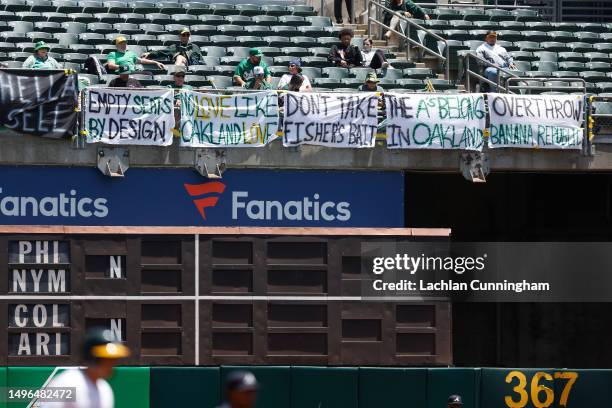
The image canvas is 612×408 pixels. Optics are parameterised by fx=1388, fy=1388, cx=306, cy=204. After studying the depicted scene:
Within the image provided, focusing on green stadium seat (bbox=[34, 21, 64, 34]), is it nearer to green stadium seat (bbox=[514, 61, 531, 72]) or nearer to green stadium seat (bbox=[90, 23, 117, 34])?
green stadium seat (bbox=[90, 23, 117, 34])

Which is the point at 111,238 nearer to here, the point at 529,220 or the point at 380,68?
the point at 380,68

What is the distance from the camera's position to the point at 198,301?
1575 centimetres

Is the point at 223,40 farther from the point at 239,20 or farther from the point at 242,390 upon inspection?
the point at 242,390

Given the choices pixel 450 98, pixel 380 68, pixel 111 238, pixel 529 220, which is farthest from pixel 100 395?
pixel 529 220

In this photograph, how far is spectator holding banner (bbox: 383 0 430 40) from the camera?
75.9 feet

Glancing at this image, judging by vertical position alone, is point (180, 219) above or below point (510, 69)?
below

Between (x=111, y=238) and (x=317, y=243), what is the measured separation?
2347 millimetres

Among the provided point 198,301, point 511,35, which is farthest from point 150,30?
point 198,301

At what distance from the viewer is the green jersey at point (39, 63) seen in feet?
62.3

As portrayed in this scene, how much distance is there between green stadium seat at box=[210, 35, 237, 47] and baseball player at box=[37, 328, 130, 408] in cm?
1444

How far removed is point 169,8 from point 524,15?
668 cm

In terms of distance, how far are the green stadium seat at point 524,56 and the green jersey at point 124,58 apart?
6.48 metres

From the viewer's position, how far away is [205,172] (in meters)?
18.5

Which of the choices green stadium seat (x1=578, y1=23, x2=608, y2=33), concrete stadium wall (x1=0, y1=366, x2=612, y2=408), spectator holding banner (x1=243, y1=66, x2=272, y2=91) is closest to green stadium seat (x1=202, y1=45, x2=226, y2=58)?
spectator holding banner (x1=243, y1=66, x2=272, y2=91)
